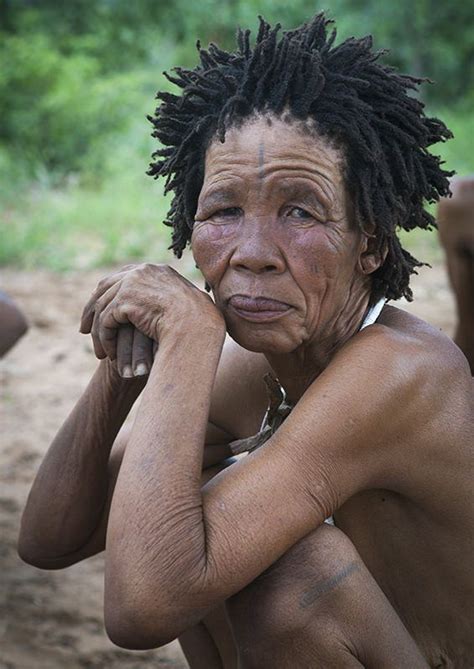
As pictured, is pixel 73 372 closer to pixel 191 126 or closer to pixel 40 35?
pixel 191 126

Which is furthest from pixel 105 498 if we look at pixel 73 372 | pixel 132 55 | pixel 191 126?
pixel 132 55

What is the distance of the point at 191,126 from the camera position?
2604 millimetres

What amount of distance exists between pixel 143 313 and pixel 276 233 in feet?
1.20

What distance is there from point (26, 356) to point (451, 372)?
13.3 feet

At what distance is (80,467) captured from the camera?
2.87 m

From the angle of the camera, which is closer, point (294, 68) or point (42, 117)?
point (294, 68)

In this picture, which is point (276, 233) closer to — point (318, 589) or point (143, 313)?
point (143, 313)

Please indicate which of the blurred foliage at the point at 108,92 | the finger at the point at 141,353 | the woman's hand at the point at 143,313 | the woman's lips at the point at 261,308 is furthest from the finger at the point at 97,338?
the blurred foliage at the point at 108,92

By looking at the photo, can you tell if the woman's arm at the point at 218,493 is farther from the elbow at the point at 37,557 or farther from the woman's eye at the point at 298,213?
the elbow at the point at 37,557

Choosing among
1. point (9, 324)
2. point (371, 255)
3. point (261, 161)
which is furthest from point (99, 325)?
point (9, 324)

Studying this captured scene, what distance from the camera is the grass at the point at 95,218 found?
25.7 ft

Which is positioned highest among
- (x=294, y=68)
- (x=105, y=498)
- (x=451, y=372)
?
(x=294, y=68)

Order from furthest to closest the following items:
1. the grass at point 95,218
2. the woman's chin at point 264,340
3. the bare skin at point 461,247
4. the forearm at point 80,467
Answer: the grass at point 95,218 < the bare skin at point 461,247 < the forearm at point 80,467 < the woman's chin at point 264,340

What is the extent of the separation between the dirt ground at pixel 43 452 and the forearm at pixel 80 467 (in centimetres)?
58
